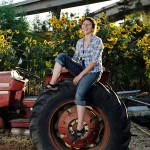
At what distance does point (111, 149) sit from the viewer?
15.3 feet

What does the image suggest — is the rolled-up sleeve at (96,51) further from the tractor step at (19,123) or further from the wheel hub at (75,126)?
the tractor step at (19,123)

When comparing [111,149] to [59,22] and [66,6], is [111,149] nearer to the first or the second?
[59,22]

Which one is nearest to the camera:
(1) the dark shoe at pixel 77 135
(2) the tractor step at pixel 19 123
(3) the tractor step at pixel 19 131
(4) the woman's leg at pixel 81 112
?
(4) the woman's leg at pixel 81 112

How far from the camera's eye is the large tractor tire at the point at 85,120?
4629 millimetres

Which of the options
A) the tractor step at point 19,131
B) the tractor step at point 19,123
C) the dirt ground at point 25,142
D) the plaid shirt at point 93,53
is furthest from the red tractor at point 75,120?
the tractor step at point 19,131

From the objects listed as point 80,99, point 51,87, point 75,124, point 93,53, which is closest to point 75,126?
point 75,124

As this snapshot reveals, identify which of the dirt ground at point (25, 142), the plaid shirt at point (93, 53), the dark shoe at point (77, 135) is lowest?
the dirt ground at point (25, 142)

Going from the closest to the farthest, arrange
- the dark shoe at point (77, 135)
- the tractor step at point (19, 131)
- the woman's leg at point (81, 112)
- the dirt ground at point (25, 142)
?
the woman's leg at point (81, 112) → the dark shoe at point (77, 135) → the dirt ground at point (25, 142) → the tractor step at point (19, 131)

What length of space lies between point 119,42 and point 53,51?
62.3 inches

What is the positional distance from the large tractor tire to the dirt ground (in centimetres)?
47

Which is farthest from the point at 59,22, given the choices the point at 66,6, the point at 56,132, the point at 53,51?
the point at 66,6

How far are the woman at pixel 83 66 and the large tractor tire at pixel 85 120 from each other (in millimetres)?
105

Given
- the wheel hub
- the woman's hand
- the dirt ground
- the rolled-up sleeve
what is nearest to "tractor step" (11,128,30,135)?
the dirt ground

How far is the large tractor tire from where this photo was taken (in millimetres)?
4629
